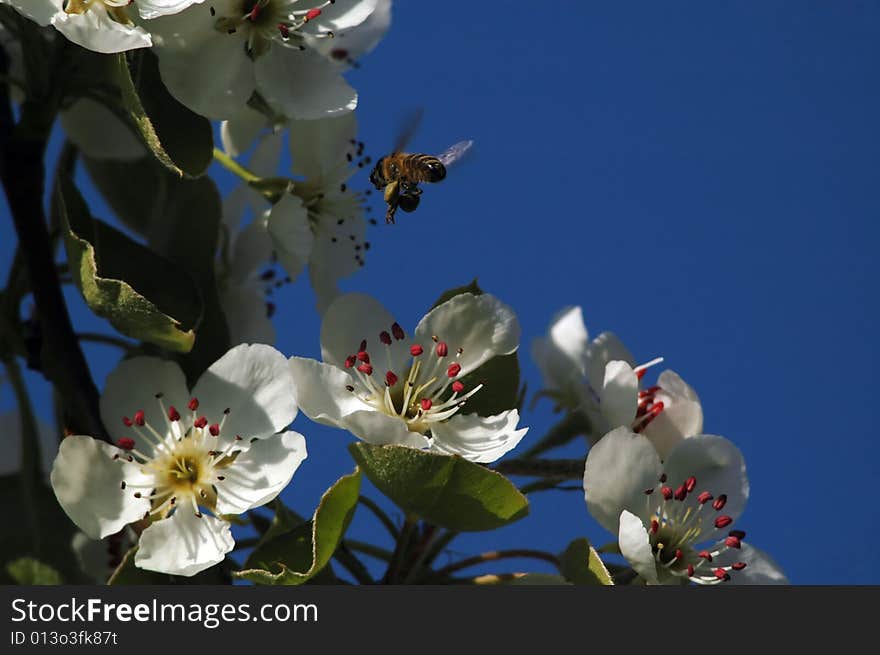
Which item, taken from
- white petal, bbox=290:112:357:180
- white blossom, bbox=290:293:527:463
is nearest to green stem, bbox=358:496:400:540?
white blossom, bbox=290:293:527:463

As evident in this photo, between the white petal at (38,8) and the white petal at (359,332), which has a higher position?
the white petal at (38,8)

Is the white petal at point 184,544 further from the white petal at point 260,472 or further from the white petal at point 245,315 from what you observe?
the white petal at point 245,315

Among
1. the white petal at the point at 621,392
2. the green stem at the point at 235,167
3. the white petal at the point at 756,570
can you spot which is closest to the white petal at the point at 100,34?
the green stem at the point at 235,167

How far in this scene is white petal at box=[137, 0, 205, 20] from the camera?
50.3 inches

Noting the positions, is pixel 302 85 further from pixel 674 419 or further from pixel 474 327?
pixel 674 419

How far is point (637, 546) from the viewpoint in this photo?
1.32m

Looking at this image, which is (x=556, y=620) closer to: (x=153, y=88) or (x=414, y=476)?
(x=414, y=476)

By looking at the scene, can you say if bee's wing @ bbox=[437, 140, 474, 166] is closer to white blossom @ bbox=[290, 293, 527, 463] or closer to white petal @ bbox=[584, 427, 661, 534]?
white blossom @ bbox=[290, 293, 527, 463]

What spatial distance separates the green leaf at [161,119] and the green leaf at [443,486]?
32cm

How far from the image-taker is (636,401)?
143cm

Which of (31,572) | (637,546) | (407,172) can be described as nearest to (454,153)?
(407,172)

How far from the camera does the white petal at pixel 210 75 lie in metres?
1.36

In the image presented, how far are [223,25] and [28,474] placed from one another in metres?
0.60

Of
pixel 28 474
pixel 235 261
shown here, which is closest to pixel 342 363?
pixel 235 261
